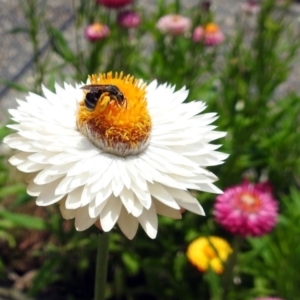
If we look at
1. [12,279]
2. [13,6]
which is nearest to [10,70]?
[13,6]

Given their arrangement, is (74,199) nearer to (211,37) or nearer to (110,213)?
(110,213)

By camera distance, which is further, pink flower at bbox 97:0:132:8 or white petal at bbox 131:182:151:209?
pink flower at bbox 97:0:132:8

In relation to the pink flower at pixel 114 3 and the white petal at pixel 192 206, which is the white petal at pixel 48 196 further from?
the pink flower at pixel 114 3

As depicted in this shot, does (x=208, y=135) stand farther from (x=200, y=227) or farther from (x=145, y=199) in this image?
(x=200, y=227)

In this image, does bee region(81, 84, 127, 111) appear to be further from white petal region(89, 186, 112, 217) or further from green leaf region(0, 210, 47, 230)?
green leaf region(0, 210, 47, 230)

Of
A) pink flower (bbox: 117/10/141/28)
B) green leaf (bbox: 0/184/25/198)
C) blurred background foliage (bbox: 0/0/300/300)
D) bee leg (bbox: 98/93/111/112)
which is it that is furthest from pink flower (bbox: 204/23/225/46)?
bee leg (bbox: 98/93/111/112)
